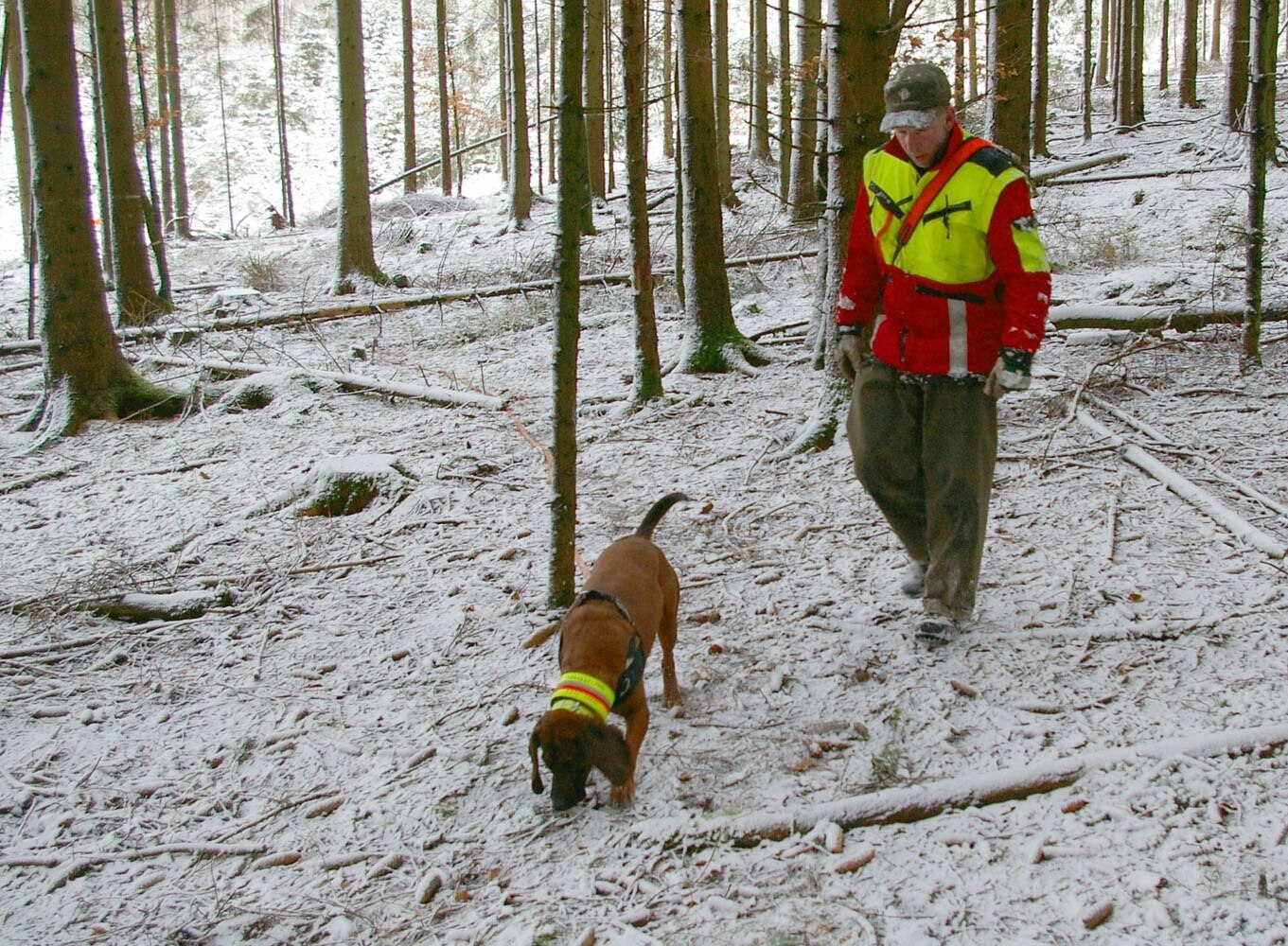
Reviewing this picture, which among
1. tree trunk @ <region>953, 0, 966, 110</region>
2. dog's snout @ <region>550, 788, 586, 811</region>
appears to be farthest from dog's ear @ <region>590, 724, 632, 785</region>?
tree trunk @ <region>953, 0, 966, 110</region>

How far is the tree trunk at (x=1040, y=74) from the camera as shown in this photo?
15.6 m

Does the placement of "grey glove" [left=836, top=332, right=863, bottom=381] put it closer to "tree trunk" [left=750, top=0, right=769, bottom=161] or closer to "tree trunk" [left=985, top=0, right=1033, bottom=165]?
"tree trunk" [left=985, top=0, right=1033, bottom=165]

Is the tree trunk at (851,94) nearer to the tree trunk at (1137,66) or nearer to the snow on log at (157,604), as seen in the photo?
the snow on log at (157,604)

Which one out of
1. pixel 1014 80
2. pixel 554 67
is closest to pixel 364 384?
pixel 1014 80

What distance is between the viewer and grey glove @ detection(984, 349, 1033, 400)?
327 cm

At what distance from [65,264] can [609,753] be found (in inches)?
316

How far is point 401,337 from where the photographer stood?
11078mm

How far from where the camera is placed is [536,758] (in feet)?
9.35

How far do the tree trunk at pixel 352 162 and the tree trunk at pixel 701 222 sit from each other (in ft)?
24.3

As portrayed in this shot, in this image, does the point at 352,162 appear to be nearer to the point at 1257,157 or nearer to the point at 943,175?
the point at 1257,157

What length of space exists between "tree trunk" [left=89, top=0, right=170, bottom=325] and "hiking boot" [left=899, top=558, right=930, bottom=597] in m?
11.1

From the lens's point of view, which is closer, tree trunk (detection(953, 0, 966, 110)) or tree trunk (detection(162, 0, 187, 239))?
tree trunk (detection(953, 0, 966, 110))

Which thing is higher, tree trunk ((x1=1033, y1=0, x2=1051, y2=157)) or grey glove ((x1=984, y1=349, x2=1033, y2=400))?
tree trunk ((x1=1033, y1=0, x2=1051, y2=157))

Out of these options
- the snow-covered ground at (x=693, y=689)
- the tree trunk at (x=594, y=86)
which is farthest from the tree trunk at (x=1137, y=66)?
the snow-covered ground at (x=693, y=689)
